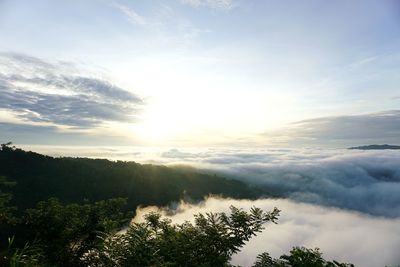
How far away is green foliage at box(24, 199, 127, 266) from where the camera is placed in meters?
20.9

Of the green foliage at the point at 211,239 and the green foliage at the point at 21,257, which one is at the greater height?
the green foliage at the point at 21,257

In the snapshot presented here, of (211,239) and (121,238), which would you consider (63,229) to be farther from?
(121,238)

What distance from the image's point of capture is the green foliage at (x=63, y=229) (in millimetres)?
20906

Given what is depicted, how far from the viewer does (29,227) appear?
22.2m

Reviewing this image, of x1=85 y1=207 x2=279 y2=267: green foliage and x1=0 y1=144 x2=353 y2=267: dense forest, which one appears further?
x1=85 y1=207 x2=279 y2=267: green foliage

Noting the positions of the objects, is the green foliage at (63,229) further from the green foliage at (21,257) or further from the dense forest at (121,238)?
the green foliage at (21,257)

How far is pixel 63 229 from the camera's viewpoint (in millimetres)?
22266

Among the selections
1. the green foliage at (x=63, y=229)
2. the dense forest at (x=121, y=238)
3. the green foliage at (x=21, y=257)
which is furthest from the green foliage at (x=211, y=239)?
the green foliage at (x=63, y=229)

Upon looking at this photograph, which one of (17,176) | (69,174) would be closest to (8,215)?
(17,176)

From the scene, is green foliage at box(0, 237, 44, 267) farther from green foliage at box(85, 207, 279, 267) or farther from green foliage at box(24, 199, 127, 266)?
green foliage at box(24, 199, 127, 266)

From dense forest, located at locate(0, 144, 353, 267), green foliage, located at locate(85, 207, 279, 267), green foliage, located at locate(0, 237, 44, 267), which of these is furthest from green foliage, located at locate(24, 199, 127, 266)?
green foliage, located at locate(0, 237, 44, 267)

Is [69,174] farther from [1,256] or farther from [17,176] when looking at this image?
[1,256]

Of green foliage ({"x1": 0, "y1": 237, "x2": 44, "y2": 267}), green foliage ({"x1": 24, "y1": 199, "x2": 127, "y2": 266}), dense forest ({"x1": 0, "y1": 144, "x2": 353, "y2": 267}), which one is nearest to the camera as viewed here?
green foliage ({"x1": 0, "y1": 237, "x2": 44, "y2": 267})

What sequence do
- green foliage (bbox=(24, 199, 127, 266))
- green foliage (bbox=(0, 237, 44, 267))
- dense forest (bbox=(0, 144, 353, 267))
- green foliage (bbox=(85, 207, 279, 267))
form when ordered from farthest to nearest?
green foliage (bbox=(24, 199, 127, 266))
green foliage (bbox=(85, 207, 279, 267))
dense forest (bbox=(0, 144, 353, 267))
green foliage (bbox=(0, 237, 44, 267))
